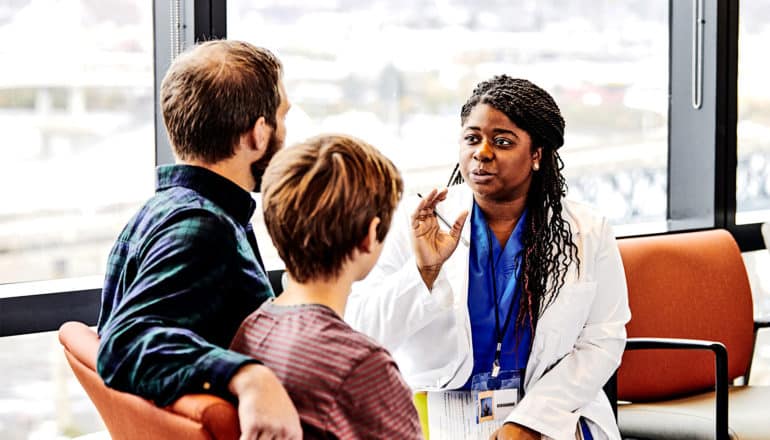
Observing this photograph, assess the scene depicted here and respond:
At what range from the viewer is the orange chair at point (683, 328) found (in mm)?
2924

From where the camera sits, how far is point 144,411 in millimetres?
1368

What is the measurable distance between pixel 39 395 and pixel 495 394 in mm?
1226

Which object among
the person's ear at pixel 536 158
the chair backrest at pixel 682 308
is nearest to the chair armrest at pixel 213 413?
the person's ear at pixel 536 158

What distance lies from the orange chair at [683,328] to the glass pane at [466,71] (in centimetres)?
57

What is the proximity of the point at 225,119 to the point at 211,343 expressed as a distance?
1.18 feet

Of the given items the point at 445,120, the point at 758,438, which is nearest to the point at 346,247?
the point at 758,438

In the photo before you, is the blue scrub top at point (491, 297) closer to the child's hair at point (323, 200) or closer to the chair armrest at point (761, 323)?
the child's hair at point (323, 200)

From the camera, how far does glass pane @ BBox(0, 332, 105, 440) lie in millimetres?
2600

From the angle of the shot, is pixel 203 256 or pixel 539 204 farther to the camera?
pixel 539 204

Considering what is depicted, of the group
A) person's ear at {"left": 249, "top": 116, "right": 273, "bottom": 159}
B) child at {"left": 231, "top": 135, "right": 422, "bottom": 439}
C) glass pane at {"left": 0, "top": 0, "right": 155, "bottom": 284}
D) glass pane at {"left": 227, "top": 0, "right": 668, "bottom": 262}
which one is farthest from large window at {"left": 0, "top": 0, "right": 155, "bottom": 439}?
child at {"left": 231, "top": 135, "right": 422, "bottom": 439}

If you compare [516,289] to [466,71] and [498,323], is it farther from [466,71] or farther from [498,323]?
[466,71]

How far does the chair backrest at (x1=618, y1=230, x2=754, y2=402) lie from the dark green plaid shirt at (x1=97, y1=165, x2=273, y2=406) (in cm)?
182

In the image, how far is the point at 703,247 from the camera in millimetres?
3285

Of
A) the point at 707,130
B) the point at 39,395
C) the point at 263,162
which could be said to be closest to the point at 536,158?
the point at 263,162
